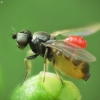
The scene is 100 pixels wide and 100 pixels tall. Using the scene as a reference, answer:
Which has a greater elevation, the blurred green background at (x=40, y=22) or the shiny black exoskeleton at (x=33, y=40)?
the shiny black exoskeleton at (x=33, y=40)

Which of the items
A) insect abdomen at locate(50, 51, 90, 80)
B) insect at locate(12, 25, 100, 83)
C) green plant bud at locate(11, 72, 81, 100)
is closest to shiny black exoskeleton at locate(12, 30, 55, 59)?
insect at locate(12, 25, 100, 83)

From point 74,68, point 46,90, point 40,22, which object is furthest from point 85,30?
point 40,22

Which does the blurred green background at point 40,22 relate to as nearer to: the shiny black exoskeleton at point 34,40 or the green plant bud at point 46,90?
the shiny black exoskeleton at point 34,40

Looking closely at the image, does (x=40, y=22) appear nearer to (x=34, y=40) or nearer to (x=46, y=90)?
(x=34, y=40)

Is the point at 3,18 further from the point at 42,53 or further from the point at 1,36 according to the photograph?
the point at 42,53

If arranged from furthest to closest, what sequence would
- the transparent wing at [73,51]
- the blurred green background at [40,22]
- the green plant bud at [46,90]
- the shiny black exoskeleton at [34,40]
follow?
the blurred green background at [40,22], the shiny black exoskeleton at [34,40], the transparent wing at [73,51], the green plant bud at [46,90]

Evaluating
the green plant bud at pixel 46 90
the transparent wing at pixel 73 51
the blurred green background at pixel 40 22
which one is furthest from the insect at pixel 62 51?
the blurred green background at pixel 40 22

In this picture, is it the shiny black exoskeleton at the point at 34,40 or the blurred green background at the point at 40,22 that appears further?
the blurred green background at the point at 40,22
